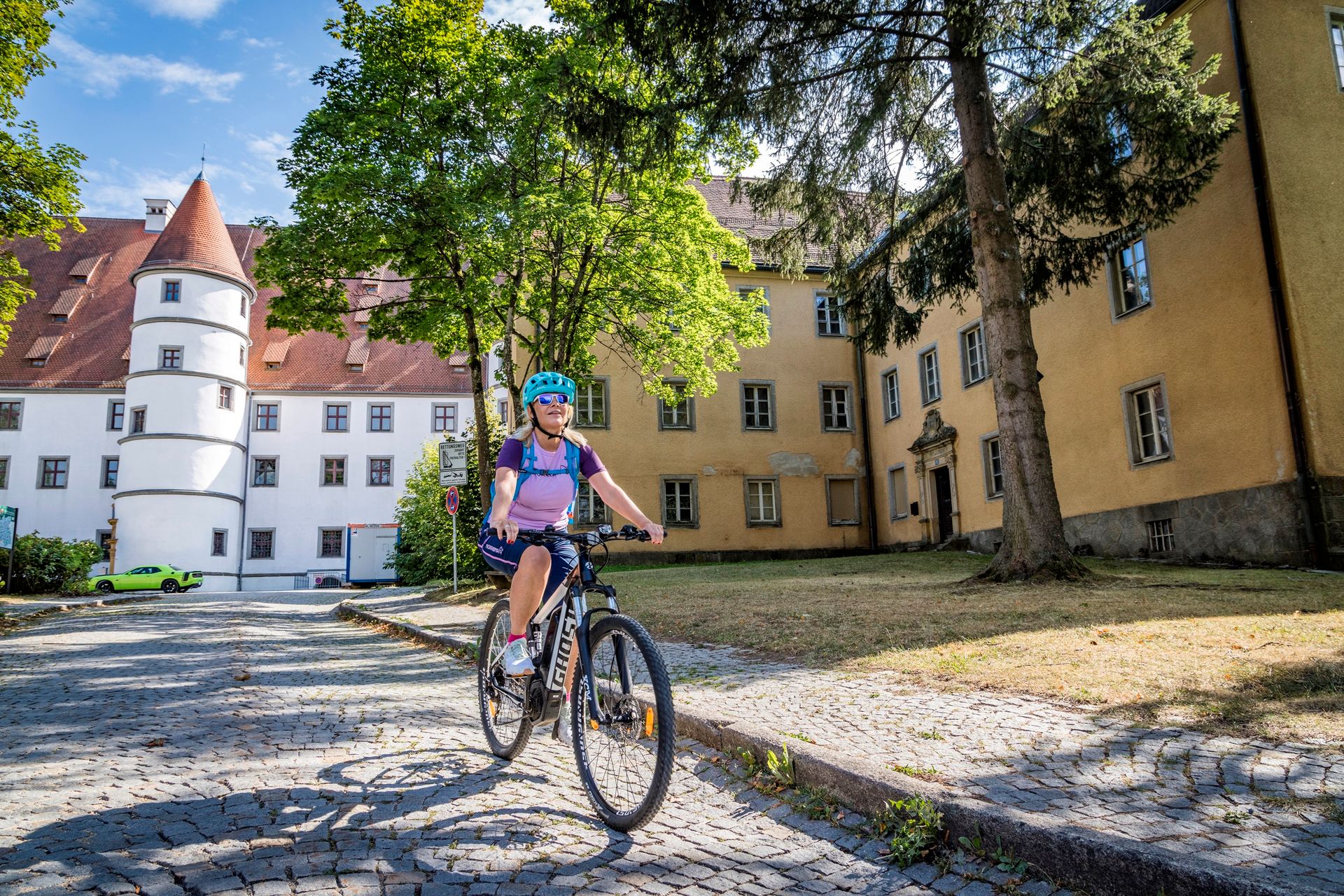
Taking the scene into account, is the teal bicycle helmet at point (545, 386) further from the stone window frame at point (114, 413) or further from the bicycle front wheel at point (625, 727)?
the stone window frame at point (114, 413)

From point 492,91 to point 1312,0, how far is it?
15401mm

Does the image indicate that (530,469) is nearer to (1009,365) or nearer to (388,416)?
(1009,365)

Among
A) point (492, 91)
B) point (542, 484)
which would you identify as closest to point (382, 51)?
point (492, 91)

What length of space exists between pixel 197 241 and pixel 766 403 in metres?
30.5

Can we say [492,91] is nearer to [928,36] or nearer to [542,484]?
[928,36]

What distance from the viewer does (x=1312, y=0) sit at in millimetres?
17203

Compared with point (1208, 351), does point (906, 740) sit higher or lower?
lower

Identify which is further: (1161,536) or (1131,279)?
(1131,279)

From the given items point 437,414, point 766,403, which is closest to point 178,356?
point 437,414

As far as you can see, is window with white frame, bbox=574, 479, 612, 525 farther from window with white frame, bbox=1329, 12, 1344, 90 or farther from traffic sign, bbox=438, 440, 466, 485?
window with white frame, bbox=1329, 12, 1344, 90

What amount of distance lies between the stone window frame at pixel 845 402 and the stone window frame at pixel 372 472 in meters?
26.6

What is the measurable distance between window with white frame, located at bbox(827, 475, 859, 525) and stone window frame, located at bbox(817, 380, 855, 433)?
173cm

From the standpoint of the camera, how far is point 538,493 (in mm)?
4652

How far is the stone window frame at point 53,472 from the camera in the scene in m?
46.2
